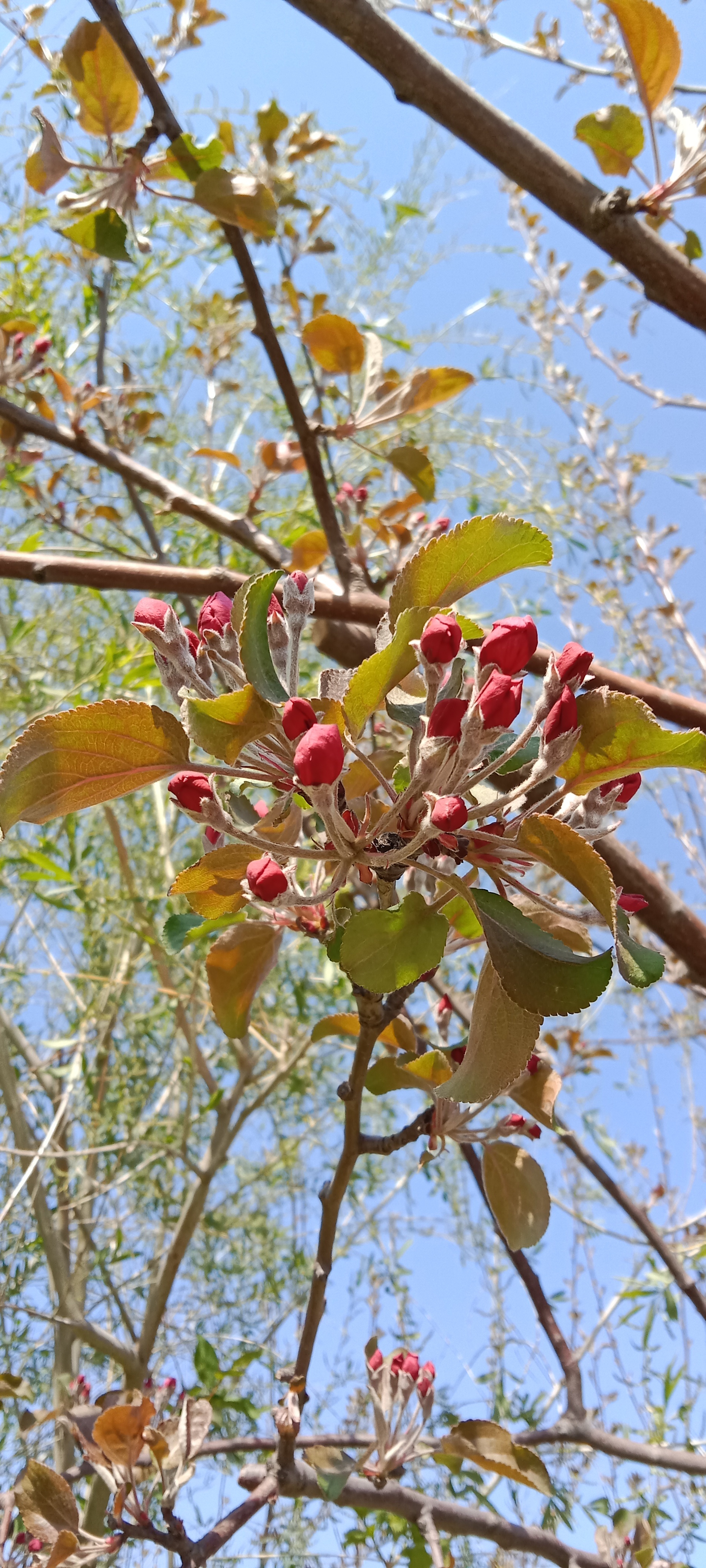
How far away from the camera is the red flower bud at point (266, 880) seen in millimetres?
360

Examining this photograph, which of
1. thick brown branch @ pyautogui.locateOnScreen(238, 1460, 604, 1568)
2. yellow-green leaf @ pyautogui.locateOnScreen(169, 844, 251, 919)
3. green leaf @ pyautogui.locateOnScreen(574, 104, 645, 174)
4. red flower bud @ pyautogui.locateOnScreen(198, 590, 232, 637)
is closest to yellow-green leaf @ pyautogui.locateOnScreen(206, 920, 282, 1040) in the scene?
yellow-green leaf @ pyautogui.locateOnScreen(169, 844, 251, 919)

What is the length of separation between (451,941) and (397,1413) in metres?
0.52

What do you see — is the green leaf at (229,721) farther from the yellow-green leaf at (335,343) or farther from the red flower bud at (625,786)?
the yellow-green leaf at (335,343)

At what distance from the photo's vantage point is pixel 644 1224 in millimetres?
1106

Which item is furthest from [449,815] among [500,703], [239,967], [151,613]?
[239,967]

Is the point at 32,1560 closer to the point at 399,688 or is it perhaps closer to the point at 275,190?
the point at 399,688

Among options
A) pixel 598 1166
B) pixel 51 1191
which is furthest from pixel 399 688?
pixel 51 1191

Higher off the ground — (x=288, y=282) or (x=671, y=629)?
(x=671, y=629)

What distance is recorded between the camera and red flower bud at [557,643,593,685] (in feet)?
1.11

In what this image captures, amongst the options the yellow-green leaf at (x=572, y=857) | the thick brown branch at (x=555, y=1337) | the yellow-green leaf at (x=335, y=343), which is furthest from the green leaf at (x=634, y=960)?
the yellow-green leaf at (x=335, y=343)

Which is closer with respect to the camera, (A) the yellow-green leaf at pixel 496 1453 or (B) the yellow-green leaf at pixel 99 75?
(A) the yellow-green leaf at pixel 496 1453

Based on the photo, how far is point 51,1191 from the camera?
6.04 ft

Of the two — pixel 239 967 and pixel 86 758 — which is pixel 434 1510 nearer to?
pixel 239 967

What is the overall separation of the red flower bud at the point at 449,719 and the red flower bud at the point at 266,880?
8cm
